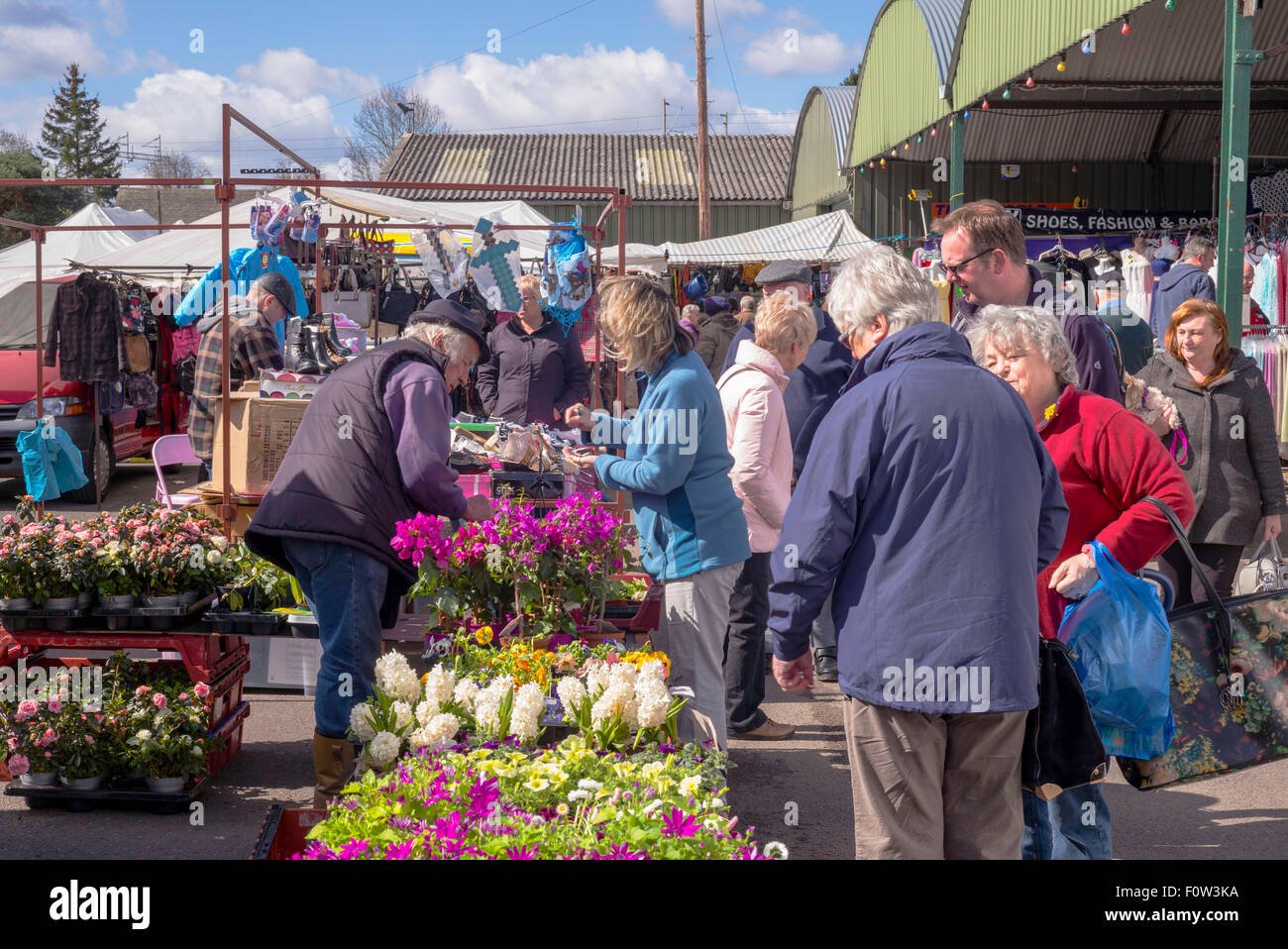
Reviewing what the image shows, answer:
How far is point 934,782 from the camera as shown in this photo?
257 centimetres

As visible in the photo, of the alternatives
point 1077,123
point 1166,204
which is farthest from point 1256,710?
point 1166,204

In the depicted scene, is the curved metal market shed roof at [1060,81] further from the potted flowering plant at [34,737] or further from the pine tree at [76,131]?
the pine tree at [76,131]

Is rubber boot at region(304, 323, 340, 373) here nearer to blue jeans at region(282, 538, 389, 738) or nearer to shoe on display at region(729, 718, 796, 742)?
blue jeans at region(282, 538, 389, 738)

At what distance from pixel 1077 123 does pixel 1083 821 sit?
1867 cm

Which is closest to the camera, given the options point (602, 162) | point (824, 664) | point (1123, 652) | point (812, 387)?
point (1123, 652)

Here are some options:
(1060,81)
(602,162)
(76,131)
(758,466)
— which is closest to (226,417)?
(758,466)

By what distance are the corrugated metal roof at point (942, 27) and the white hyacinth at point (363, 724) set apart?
41.0 feet

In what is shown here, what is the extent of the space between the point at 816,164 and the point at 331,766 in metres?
23.1

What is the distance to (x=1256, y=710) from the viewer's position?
323 centimetres

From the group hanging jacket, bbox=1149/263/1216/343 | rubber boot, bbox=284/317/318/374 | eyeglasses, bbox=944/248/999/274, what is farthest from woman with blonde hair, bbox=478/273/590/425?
hanging jacket, bbox=1149/263/1216/343

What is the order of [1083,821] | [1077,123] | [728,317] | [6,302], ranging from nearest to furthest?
[1083,821] < [728,317] < [6,302] < [1077,123]

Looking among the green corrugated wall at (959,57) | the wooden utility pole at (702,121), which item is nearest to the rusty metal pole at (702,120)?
the wooden utility pole at (702,121)

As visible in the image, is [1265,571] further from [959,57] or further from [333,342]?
[959,57]
